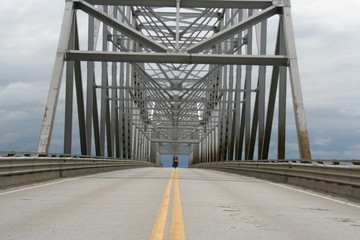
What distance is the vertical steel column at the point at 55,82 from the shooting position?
20.2 m

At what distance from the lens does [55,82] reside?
2136cm

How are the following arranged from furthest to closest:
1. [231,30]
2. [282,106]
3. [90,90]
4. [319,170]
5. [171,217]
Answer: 1. [90,90]
2. [282,106]
3. [231,30]
4. [319,170]
5. [171,217]

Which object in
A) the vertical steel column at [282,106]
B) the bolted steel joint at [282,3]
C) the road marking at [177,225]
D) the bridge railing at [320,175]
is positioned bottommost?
the road marking at [177,225]

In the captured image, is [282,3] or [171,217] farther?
[282,3]

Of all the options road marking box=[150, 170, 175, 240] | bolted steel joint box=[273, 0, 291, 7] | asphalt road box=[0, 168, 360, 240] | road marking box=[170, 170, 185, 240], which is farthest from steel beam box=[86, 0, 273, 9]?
road marking box=[170, 170, 185, 240]

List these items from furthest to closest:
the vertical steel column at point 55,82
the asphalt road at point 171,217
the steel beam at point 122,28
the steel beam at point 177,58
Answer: the steel beam at point 122,28 → the steel beam at point 177,58 → the vertical steel column at point 55,82 → the asphalt road at point 171,217

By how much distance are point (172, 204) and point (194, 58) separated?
46.3 ft

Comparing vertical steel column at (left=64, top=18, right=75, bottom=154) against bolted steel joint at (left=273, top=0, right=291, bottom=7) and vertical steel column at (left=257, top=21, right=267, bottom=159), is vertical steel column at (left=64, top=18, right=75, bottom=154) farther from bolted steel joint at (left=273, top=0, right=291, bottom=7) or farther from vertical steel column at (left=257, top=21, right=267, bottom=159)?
vertical steel column at (left=257, top=21, right=267, bottom=159)

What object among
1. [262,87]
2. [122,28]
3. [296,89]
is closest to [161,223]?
[296,89]

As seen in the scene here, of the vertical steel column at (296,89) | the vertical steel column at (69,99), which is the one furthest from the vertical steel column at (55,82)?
the vertical steel column at (296,89)

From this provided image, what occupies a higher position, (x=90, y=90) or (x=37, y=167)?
(x=90, y=90)

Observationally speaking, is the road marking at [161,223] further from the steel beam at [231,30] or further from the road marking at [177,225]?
the steel beam at [231,30]

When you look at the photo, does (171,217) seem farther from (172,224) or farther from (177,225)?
(177,225)

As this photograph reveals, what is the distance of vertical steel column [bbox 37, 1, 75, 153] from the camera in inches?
796
